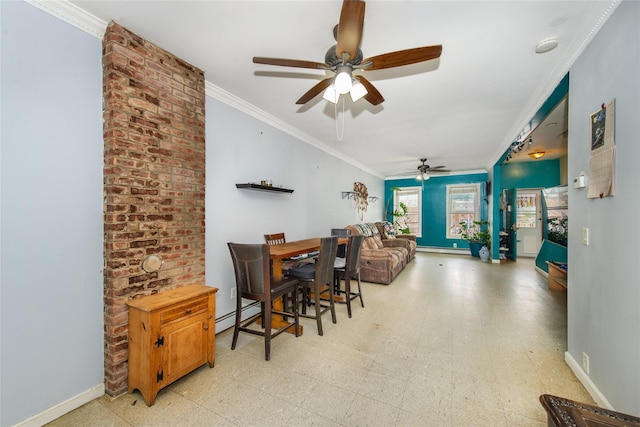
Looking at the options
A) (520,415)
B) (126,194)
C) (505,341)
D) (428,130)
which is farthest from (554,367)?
(126,194)

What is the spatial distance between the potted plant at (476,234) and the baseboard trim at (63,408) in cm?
834

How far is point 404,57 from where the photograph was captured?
1.71 m

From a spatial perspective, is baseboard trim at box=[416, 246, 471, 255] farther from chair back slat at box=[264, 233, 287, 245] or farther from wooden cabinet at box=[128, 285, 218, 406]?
wooden cabinet at box=[128, 285, 218, 406]

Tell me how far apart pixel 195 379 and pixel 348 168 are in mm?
5294

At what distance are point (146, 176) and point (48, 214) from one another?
63 centimetres

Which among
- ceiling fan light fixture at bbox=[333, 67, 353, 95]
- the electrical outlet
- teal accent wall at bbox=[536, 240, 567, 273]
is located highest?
ceiling fan light fixture at bbox=[333, 67, 353, 95]

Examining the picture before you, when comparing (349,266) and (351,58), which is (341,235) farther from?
(351,58)

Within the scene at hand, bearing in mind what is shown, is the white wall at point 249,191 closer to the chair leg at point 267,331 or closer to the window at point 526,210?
the chair leg at point 267,331

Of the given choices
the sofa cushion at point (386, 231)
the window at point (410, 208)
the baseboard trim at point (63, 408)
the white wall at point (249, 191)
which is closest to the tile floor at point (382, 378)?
the baseboard trim at point (63, 408)

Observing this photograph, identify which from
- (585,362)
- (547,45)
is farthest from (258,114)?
(585,362)

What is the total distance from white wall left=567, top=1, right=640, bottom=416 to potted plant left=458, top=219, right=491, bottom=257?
5.83 m

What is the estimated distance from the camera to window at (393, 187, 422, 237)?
29.6 ft

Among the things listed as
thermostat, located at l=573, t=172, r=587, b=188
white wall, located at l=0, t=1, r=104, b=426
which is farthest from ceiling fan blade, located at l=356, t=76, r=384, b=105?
white wall, located at l=0, t=1, r=104, b=426

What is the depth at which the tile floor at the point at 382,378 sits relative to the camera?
5.43 feet
